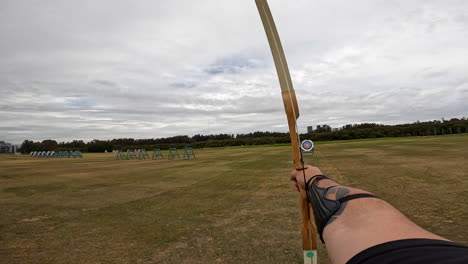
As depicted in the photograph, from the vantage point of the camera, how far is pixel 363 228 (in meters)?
1.00

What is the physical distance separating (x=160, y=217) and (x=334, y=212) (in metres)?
5.54

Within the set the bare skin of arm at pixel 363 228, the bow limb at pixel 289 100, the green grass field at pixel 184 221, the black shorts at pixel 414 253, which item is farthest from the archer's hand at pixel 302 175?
the green grass field at pixel 184 221

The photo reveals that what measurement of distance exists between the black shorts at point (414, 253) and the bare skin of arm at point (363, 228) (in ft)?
0.12

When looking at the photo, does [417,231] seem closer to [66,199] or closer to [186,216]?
Answer: [186,216]

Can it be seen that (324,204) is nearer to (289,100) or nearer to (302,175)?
(302,175)

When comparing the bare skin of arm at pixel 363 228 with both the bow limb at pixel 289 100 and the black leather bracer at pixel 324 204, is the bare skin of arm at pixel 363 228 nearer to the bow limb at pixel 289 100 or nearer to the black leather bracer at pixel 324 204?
the black leather bracer at pixel 324 204

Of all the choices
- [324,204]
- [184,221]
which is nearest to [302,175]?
[324,204]

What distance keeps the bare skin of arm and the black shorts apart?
0.04m

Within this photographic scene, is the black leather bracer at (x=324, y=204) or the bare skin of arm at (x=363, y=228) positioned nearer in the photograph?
the bare skin of arm at (x=363, y=228)

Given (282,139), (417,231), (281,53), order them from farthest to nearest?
(282,139)
(281,53)
(417,231)

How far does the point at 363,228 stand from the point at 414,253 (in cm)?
27

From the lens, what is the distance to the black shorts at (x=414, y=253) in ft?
2.18

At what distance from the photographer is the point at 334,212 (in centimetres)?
127

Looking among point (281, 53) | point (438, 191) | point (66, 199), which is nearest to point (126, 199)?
point (66, 199)
